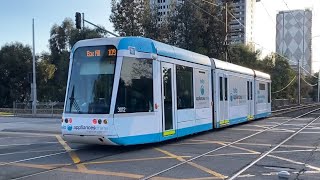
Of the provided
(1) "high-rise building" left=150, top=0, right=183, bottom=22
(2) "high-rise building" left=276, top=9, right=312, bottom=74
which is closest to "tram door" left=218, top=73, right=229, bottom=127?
(1) "high-rise building" left=150, top=0, right=183, bottom=22

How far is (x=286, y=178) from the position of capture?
8375 mm

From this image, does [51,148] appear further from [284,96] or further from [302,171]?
[284,96]

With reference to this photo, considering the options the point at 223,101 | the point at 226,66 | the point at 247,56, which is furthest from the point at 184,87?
the point at 247,56

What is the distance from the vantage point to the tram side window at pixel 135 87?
1247cm

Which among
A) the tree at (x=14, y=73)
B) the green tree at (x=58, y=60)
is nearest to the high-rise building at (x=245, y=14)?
the green tree at (x=58, y=60)

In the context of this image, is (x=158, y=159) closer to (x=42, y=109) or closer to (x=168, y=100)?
(x=168, y=100)

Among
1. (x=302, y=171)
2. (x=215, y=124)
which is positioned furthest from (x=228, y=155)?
(x=215, y=124)

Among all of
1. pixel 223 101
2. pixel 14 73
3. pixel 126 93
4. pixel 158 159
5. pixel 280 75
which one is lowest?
pixel 158 159

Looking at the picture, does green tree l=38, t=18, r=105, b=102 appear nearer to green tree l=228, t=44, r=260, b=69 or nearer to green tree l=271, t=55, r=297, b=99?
green tree l=228, t=44, r=260, b=69

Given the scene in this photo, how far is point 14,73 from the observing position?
220 ft

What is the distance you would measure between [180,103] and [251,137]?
355 cm

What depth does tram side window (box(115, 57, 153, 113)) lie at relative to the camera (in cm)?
1247

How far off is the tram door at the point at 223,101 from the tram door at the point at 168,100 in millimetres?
5552

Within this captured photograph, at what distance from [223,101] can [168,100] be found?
21.1 feet
